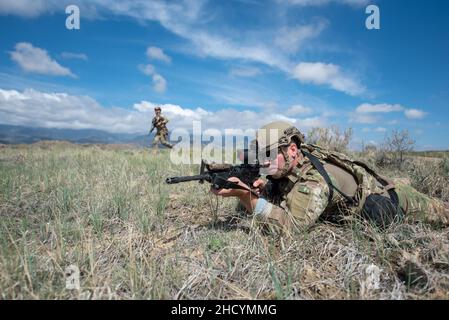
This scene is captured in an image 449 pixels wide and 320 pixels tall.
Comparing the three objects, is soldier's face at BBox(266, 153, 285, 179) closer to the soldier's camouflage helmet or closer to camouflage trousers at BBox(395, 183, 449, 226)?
the soldier's camouflage helmet

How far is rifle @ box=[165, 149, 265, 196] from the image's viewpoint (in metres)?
2.68

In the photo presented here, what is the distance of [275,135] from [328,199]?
799 mm

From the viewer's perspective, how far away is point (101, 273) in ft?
6.79

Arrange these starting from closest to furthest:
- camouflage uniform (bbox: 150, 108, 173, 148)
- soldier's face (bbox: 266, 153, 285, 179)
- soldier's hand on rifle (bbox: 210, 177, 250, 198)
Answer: soldier's hand on rifle (bbox: 210, 177, 250, 198) → soldier's face (bbox: 266, 153, 285, 179) → camouflage uniform (bbox: 150, 108, 173, 148)

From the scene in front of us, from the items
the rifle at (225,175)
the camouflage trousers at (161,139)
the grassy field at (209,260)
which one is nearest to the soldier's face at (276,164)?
the rifle at (225,175)

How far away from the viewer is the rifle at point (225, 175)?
268 centimetres

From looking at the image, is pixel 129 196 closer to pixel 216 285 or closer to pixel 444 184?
pixel 216 285

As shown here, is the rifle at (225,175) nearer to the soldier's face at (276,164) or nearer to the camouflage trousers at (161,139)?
the soldier's face at (276,164)

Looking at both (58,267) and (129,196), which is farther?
(129,196)

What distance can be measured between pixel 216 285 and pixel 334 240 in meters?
1.17

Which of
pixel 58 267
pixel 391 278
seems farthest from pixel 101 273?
pixel 391 278
